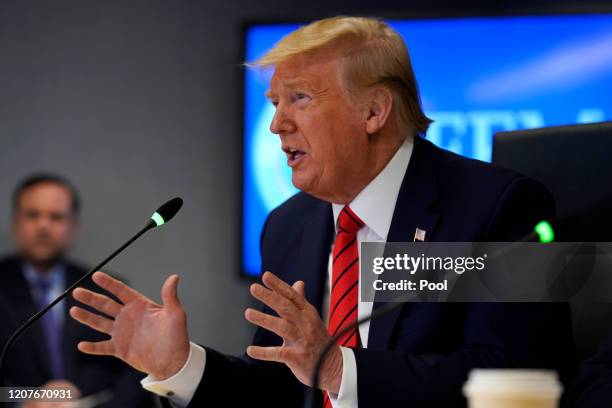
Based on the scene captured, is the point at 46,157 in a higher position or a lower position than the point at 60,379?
higher

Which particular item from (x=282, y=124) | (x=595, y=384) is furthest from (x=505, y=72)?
(x=595, y=384)

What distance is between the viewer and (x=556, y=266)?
1.52 m

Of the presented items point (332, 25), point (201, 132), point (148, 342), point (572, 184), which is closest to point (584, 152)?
point (572, 184)

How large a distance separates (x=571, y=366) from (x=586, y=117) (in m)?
2.15

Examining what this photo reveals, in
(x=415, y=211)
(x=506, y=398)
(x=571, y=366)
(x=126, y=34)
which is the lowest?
(x=506, y=398)

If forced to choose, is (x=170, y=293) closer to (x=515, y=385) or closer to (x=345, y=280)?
(x=345, y=280)

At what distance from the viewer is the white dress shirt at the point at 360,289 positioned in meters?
1.53

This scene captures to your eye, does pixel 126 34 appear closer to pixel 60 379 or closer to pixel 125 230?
pixel 125 230

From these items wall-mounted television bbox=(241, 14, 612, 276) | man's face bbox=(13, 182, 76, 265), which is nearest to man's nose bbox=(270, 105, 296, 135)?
wall-mounted television bbox=(241, 14, 612, 276)

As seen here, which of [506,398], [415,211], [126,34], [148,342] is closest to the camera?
[506,398]

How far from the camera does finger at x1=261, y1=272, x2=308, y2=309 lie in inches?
57.6

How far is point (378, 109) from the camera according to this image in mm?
2006

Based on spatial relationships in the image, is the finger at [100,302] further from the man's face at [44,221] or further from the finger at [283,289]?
the man's face at [44,221]

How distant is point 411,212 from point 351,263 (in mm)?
163
